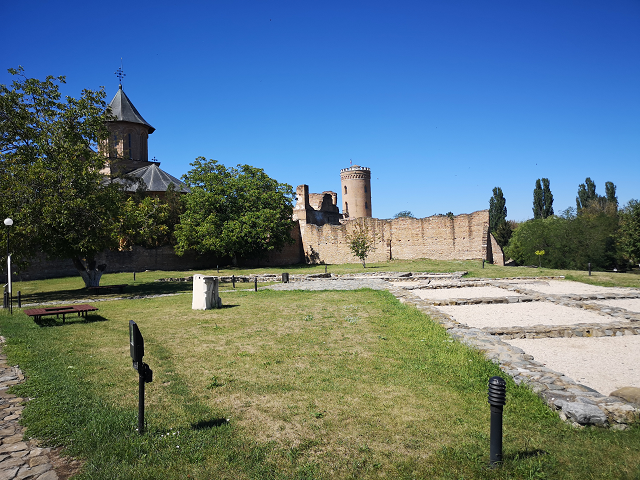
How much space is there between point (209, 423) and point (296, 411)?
2.83ft

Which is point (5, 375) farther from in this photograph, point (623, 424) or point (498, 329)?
point (498, 329)

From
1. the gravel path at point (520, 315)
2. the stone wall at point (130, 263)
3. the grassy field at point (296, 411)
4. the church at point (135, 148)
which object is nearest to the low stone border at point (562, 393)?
the grassy field at point (296, 411)

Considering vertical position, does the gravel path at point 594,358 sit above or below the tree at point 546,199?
below

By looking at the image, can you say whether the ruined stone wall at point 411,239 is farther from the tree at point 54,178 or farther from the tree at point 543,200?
the tree at point 543,200

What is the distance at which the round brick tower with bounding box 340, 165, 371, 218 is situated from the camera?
67250 mm

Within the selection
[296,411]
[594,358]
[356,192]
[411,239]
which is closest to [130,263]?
[411,239]

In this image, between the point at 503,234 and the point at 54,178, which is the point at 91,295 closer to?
the point at 54,178

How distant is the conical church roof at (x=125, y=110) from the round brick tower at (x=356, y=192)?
3141cm

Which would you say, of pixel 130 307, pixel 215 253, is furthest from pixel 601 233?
pixel 130 307

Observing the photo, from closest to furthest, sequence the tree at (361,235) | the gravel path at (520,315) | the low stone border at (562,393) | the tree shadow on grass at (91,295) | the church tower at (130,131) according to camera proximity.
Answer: the low stone border at (562,393), the gravel path at (520,315), the tree shadow on grass at (91,295), the tree at (361,235), the church tower at (130,131)

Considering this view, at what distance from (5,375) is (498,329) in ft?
25.8

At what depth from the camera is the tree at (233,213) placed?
32625 millimetres

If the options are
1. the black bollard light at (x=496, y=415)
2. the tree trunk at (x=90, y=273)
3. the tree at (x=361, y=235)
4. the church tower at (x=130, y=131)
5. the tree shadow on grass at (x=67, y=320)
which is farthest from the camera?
the church tower at (x=130, y=131)

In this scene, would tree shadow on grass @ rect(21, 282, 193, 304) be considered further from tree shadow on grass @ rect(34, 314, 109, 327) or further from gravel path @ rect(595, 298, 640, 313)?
gravel path @ rect(595, 298, 640, 313)
